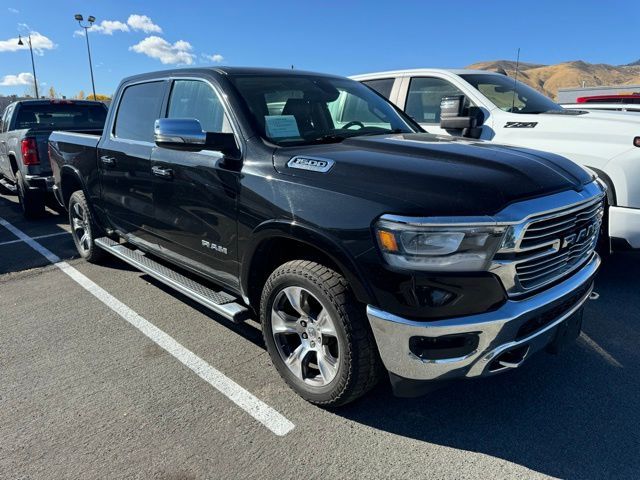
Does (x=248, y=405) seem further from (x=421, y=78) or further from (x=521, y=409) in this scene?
(x=421, y=78)

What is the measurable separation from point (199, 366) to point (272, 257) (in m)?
0.96

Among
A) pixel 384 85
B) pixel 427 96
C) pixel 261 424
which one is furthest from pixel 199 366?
pixel 384 85

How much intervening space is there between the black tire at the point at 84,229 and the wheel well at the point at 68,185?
0.41ft

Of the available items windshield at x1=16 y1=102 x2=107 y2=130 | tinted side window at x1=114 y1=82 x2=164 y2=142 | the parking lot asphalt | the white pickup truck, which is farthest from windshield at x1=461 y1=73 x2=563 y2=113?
windshield at x1=16 y1=102 x2=107 y2=130

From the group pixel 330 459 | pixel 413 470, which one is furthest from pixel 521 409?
pixel 330 459

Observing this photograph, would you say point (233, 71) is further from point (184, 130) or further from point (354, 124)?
point (354, 124)

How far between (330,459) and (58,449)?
140 cm

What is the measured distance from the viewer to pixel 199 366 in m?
3.25

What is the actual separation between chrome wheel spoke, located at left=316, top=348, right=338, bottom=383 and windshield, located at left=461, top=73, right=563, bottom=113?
12.2 feet

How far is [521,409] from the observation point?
2723 mm

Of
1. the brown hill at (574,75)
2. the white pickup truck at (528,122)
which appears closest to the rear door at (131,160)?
the white pickup truck at (528,122)

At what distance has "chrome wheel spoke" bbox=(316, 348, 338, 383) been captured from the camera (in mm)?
2625

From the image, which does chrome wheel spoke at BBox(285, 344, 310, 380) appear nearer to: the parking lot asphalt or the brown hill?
the parking lot asphalt

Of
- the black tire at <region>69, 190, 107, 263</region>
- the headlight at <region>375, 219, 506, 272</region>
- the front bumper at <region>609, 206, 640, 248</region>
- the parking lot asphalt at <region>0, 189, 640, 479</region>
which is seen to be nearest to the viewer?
the headlight at <region>375, 219, 506, 272</region>
